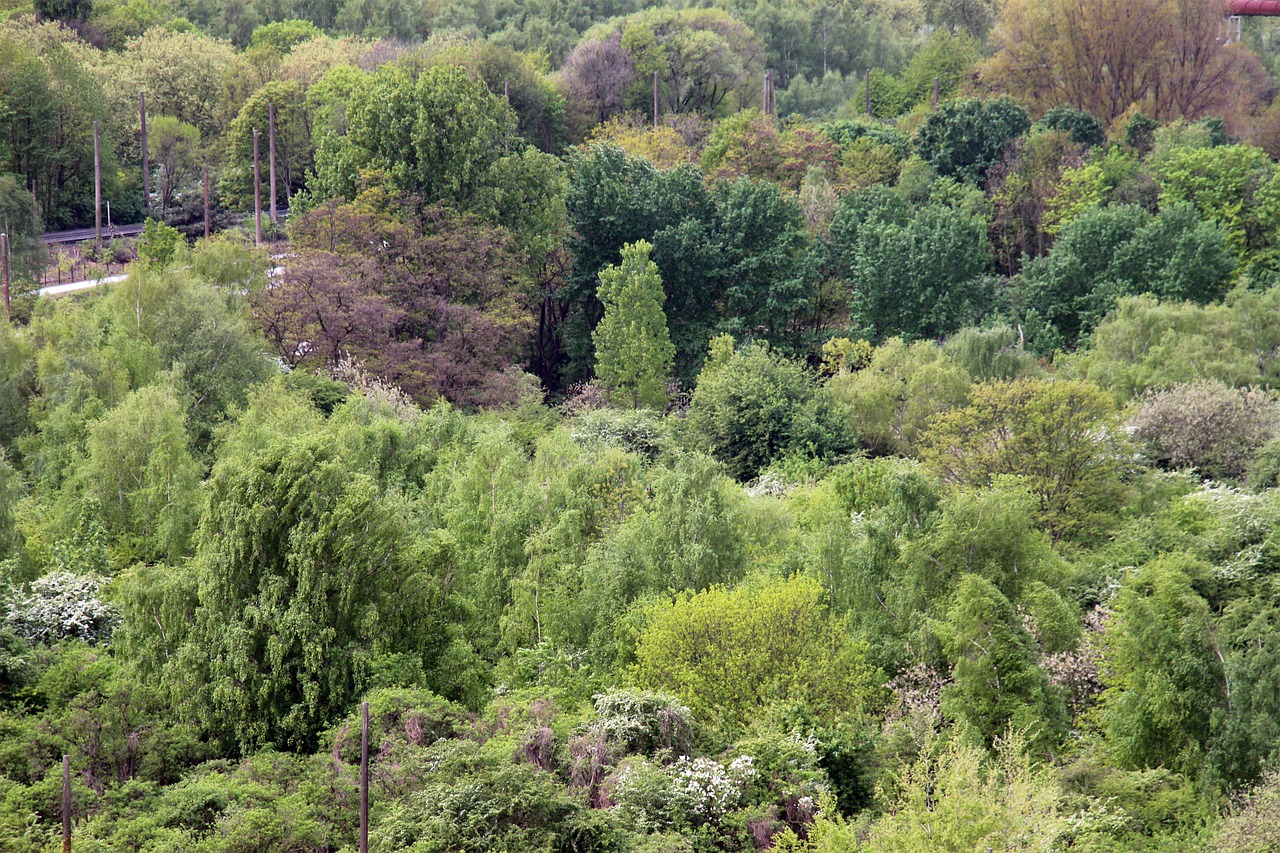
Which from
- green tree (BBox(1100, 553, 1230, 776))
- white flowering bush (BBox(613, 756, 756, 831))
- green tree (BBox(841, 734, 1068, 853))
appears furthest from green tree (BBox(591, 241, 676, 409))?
green tree (BBox(841, 734, 1068, 853))

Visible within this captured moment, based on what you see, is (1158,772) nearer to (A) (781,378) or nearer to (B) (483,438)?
(B) (483,438)

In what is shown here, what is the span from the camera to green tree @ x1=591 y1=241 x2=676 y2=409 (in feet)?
229

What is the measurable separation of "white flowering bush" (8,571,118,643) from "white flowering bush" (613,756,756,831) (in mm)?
17280

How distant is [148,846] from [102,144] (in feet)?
222

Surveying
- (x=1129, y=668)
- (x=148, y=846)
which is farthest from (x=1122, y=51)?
(x=148, y=846)

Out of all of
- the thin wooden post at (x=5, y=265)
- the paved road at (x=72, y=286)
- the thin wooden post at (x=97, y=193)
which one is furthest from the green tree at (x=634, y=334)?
the thin wooden post at (x=97, y=193)

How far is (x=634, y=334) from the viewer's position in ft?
230

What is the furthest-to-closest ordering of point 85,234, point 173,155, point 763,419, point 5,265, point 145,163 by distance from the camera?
point 173,155, point 145,163, point 85,234, point 5,265, point 763,419

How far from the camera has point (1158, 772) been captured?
30.8 m

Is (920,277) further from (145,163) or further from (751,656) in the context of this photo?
(145,163)

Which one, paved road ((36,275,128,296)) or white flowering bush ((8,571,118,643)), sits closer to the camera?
white flowering bush ((8,571,118,643))

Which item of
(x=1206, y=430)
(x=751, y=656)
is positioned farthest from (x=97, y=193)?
(x=1206, y=430)

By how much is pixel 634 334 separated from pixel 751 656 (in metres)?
35.8

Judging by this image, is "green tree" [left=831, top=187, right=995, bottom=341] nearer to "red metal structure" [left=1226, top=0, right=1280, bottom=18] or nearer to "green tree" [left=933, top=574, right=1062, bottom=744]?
"green tree" [left=933, top=574, right=1062, bottom=744]
